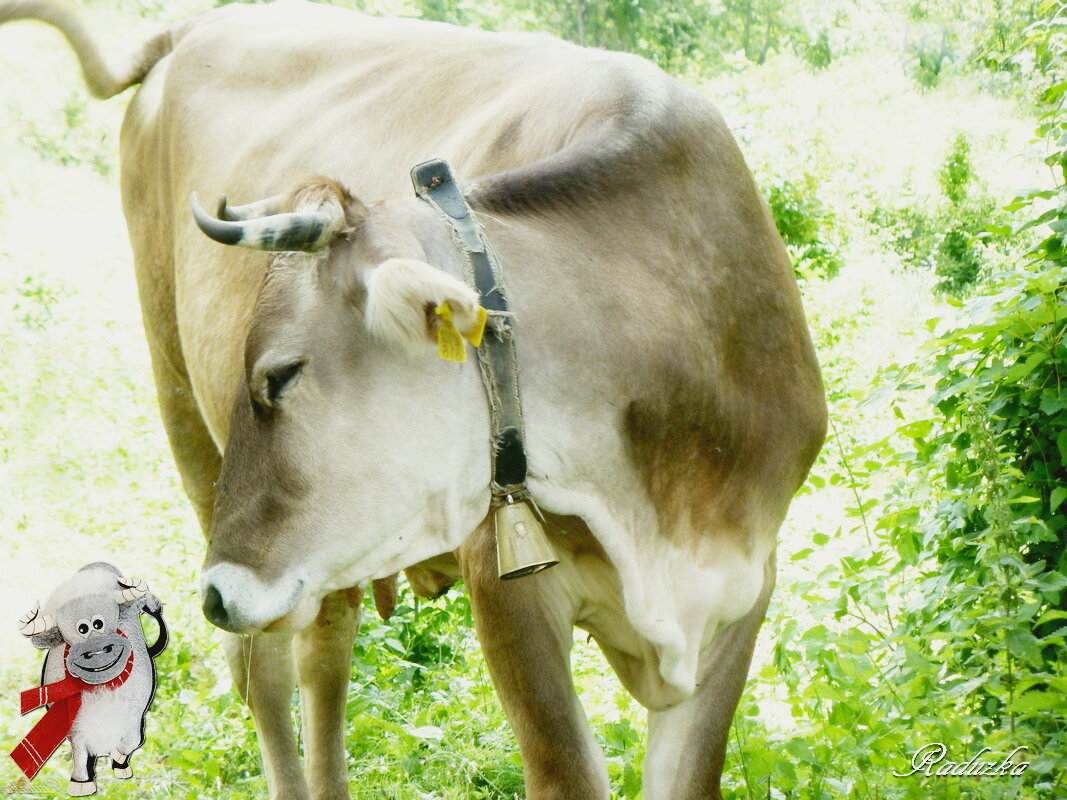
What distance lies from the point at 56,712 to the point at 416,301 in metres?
1.25

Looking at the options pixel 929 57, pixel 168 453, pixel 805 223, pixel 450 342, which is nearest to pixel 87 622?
pixel 450 342

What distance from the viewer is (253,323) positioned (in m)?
2.22

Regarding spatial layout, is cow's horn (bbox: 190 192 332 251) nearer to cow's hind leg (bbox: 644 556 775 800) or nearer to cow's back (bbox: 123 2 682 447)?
cow's back (bbox: 123 2 682 447)

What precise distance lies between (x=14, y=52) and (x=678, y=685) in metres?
13.3

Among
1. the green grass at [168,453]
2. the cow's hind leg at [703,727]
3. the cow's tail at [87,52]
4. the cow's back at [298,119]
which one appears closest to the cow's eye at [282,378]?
the cow's back at [298,119]

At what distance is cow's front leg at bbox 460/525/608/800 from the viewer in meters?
2.52

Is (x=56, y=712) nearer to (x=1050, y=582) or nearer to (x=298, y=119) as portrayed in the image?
(x=298, y=119)

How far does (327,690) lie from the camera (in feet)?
12.2

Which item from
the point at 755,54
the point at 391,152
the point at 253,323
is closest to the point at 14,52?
the point at 391,152

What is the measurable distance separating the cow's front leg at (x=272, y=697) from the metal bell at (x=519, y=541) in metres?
1.66

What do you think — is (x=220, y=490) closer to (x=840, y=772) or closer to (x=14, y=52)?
(x=840, y=772)

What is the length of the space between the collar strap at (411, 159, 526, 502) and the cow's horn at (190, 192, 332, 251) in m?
0.25

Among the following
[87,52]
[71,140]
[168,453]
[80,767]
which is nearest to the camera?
[80,767]

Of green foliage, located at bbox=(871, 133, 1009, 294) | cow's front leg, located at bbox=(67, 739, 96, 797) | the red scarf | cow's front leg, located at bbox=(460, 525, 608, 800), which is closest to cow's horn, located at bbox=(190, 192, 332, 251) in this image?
cow's front leg, located at bbox=(460, 525, 608, 800)
